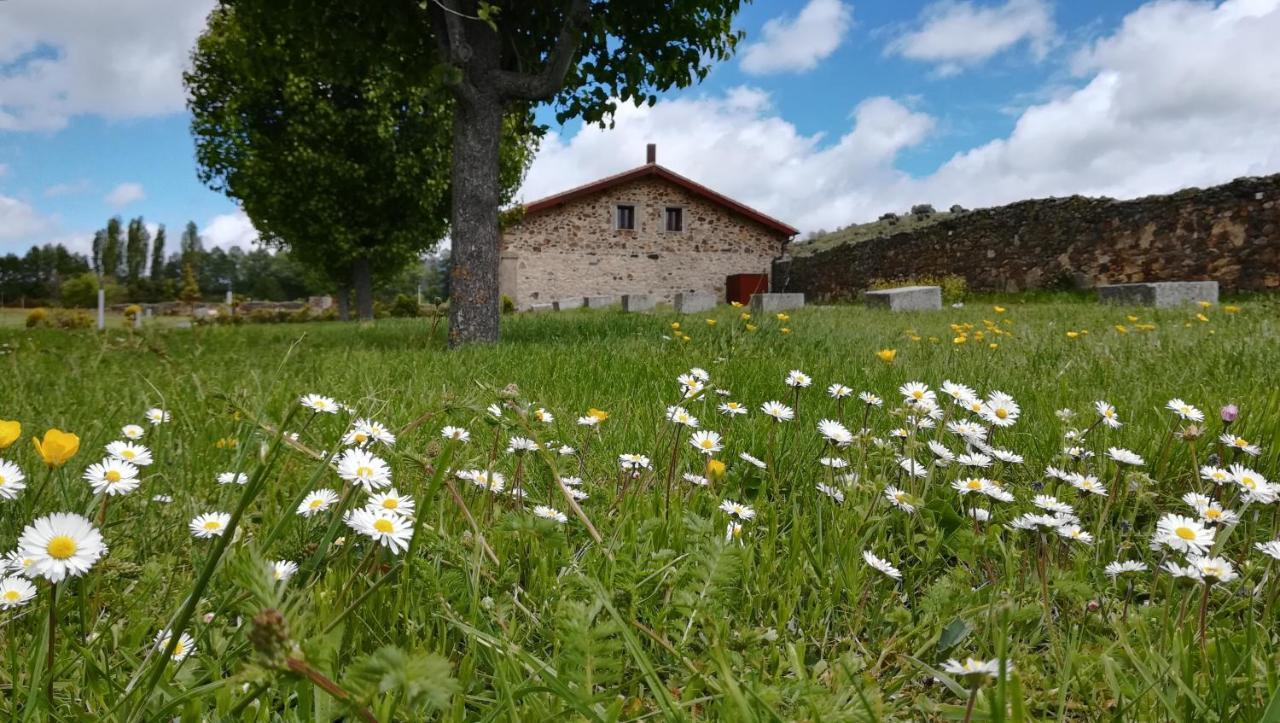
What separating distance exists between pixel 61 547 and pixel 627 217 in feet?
79.4

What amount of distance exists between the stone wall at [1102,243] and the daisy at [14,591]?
16.4 metres

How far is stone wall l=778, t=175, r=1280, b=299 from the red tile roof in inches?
245

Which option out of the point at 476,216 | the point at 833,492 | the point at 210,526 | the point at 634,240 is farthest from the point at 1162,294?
the point at 634,240

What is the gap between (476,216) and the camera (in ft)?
20.0

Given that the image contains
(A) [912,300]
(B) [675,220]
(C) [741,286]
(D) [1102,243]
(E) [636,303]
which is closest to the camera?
(A) [912,300]

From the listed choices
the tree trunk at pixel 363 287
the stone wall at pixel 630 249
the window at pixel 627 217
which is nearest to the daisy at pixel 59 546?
the tree trunk at pixel 363 287

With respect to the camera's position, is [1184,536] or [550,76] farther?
[550,76]

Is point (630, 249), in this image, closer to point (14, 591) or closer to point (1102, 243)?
point (1102, 243)

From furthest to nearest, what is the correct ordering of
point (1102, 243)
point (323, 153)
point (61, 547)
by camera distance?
point (323, 153)
point (1102, 243)
point (61, 547)

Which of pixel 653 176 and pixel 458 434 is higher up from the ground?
pixel 653 176

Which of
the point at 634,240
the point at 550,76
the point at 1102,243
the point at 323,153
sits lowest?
the point at 1102,243

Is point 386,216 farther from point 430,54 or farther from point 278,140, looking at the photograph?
point 430,54

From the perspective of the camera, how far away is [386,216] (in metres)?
18.6

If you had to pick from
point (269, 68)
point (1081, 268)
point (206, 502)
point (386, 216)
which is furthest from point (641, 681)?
point (386, 216)
